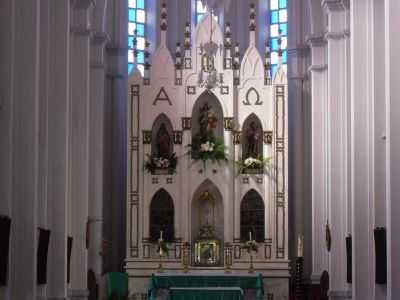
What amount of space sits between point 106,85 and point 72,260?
27.0 feet

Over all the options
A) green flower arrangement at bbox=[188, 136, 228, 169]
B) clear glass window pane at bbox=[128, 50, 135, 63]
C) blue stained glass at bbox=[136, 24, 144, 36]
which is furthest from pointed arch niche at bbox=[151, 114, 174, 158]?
blue stained glass at bbox=[136, 24, 144, 36]

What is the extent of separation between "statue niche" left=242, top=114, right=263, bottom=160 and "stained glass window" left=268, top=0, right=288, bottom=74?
3382 millimetres

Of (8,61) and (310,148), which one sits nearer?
(8,61)

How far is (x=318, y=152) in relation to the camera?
89.4 feet

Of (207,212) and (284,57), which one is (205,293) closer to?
(207,212)

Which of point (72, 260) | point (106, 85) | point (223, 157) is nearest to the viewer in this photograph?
point (72, 260)

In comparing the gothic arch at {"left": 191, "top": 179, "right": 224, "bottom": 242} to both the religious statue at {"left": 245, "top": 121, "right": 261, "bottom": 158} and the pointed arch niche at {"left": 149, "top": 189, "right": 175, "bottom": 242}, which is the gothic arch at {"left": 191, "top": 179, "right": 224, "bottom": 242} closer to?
the pointed arch niche at {"left": 149, "top": 189, "right": 175, "bottom": 242}

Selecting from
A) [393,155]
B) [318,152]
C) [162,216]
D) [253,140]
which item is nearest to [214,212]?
[162,216]

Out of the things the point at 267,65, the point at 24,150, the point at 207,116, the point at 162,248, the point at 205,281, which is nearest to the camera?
the point at 24,150

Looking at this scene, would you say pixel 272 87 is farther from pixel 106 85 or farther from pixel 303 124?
pixel 106 85

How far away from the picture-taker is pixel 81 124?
23594 millimetres

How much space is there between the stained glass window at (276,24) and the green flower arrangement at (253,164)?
4.35m

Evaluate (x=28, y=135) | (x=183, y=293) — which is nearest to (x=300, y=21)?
(x=183, y=293)

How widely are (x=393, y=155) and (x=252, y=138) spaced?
14177 millimetres
